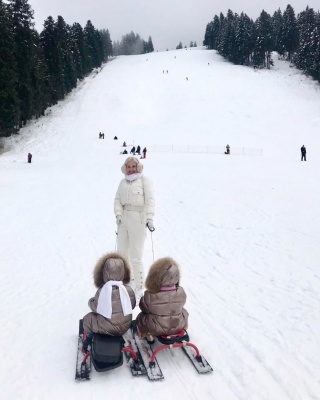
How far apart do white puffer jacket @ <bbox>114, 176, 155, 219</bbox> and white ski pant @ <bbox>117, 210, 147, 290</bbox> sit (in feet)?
0.48

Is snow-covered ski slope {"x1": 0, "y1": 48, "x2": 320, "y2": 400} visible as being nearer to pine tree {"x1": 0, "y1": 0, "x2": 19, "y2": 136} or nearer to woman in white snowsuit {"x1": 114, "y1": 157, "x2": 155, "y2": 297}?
woman in white snowsuit {"x1": 114, "y1": 157, "x2": 155, "y2": 297}

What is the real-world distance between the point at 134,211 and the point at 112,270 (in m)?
1.85

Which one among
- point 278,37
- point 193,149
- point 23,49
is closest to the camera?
point 193,149

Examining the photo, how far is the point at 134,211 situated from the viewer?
579 cm

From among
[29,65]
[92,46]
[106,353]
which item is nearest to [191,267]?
[106,353]

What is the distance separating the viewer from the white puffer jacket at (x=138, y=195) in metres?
5.70

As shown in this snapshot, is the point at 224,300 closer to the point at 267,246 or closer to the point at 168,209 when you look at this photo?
the point at 267,246

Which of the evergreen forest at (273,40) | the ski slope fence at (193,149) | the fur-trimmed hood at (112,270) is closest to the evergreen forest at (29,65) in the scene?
→ the ski slope fence at (193,149)

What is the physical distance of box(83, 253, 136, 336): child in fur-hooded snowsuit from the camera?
12.8 ft

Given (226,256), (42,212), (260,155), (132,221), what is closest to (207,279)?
(226,256)

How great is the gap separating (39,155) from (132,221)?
28686mm

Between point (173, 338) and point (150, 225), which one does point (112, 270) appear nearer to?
point (173, 338)

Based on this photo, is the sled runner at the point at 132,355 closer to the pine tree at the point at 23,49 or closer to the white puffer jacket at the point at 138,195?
the white puffer jacket at the point at 138,195

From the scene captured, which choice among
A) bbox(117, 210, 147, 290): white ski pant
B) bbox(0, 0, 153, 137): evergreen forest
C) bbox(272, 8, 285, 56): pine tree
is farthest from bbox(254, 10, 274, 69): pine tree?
bbox(117, 210, 147, 290): white ski pant
